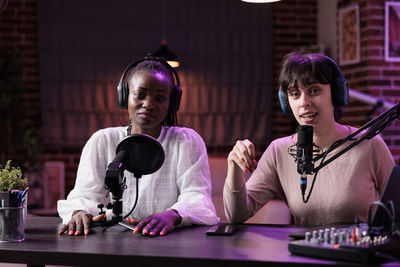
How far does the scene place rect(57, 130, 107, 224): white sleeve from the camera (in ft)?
5.84

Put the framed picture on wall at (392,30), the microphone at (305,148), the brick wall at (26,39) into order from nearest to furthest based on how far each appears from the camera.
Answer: the microphone at (305,148) → the framed picture on wall at (392,30) → the brick wall at (26,39)

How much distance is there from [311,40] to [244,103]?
3.57ft

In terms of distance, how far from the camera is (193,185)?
1.87 meters

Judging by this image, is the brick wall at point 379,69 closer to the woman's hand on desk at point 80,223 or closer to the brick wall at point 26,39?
the woman's hand on desk at point 80,223

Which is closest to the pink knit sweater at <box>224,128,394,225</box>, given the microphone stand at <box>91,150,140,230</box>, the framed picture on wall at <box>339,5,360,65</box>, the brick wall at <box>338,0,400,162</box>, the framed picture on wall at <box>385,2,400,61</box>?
the microphone stand at <box>91,150,140,230</box>

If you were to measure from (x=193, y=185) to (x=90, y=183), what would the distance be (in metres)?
0.37

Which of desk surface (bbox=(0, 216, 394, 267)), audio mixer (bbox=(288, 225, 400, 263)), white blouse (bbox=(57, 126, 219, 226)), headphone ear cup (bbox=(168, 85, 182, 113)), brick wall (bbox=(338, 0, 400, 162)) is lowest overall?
desk surface (bbox=(0, 216, 394, 267))

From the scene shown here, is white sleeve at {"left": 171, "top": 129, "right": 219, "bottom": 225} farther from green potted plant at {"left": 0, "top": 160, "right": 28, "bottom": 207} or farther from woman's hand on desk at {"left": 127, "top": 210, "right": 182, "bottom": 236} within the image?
green potted plant at {"left": 0, "top": 160, "right": 28, "bottom": 207}

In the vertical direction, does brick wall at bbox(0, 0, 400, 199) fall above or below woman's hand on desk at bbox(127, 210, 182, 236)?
above

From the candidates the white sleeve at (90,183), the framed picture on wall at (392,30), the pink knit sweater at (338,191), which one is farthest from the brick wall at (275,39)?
the white sleeve at (90,183)

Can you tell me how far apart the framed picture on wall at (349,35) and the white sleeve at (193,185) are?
3092 mm

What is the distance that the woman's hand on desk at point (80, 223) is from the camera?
1.60m

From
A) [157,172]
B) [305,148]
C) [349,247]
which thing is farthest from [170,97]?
[349,247]

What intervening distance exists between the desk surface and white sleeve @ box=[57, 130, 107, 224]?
146 millimetres
